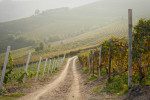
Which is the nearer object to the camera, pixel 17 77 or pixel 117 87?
pixel 117 87

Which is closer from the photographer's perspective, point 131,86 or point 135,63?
point 131,86

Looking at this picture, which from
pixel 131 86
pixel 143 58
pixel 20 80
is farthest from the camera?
pixel 20 80

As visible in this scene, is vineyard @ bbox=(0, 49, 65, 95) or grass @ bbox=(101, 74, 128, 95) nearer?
grass @ bbox=(101, 74, 128, 95)

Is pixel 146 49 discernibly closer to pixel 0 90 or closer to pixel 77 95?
pixel 77 95

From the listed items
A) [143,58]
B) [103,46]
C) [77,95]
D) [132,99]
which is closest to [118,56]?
[103,46]

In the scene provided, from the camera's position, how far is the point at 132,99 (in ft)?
50.8

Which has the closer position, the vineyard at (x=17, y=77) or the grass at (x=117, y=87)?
the grass at (x=117, y=87)

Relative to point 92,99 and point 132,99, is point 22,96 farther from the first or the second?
point 132,99

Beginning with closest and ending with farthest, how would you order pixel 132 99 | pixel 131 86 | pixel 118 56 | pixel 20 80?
pixel 132 99, pixel 131 86, pixel 118 56, pixel 20 80

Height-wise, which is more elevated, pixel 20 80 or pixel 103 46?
pixel 103 46

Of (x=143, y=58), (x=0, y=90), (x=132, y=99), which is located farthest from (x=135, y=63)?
(x=0, y=90)

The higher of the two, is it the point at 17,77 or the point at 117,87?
the point at 117,87

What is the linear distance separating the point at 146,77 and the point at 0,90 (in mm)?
9553

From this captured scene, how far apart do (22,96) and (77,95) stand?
3.75 metres
